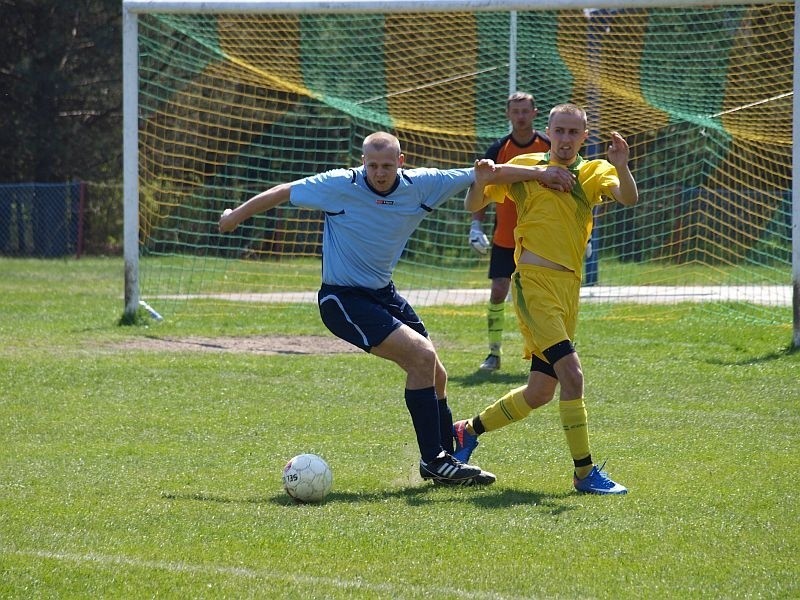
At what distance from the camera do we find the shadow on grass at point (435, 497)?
Result: 579 centimetres

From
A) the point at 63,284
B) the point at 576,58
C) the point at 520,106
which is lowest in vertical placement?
the point at 63,284

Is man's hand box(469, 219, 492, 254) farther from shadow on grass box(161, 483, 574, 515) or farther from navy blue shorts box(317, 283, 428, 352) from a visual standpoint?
shadow on grass box(161, 483, 574, 515)

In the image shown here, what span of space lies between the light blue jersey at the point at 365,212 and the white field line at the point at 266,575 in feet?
6.57

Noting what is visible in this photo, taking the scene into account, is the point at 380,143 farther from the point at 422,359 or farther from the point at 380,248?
the point at 422,359

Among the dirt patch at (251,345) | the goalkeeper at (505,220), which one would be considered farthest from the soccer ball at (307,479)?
the dirt patch at (251,345)

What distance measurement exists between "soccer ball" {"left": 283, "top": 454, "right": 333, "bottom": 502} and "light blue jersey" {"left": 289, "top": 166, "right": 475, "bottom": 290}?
986 millimetres

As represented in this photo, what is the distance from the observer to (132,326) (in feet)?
42.2

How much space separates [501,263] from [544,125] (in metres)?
5.09

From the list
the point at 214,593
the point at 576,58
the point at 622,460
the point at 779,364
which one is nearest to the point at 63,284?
the point at 576,58

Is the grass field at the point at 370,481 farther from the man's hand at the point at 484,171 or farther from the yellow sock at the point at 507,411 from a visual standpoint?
the man's hand at the point at 484,171

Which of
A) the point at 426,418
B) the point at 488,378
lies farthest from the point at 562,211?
the point at 488,378

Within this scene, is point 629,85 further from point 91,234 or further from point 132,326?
point 91,234

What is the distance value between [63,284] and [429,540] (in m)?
15.8

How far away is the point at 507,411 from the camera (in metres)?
6.53
